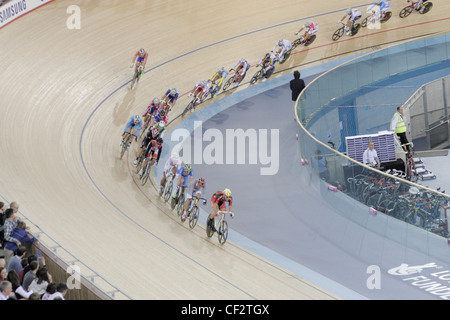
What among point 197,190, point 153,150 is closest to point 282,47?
point 153,150

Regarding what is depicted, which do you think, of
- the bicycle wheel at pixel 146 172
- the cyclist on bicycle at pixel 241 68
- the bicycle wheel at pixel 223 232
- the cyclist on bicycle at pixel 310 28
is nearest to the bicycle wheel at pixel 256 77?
the cyclist on bicycle at pixel 241 68

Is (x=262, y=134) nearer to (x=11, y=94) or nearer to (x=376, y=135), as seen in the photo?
(x=376, y=135)

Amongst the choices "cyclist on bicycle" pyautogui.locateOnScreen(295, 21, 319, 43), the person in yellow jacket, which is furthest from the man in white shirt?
"cyclist on bicycle" pyautogui.locateOnScreen(295, 21, 319, 43)

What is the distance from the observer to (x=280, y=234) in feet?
36.7

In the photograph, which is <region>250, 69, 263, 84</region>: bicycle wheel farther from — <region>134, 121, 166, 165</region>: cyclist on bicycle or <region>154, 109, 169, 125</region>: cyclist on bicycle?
<region>134, 121, 166, 165</region>: cyclist on bicycle

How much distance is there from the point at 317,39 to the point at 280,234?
7.46 m

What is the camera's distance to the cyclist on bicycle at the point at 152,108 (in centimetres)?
1322

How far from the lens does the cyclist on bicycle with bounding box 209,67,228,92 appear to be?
48.9 ft

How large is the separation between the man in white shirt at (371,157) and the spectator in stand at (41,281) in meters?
6.23

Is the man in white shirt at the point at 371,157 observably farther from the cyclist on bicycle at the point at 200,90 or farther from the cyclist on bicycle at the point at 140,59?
the cyclist on bicycle at the point at 140,59

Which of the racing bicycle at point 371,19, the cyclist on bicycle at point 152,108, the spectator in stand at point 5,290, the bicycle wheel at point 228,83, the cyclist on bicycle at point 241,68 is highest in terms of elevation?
the racing bicycle at point 371,19

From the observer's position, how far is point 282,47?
1620cm

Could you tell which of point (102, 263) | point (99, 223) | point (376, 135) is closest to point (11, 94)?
point (99, 223)

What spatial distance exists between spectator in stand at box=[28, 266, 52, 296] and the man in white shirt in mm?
6232
